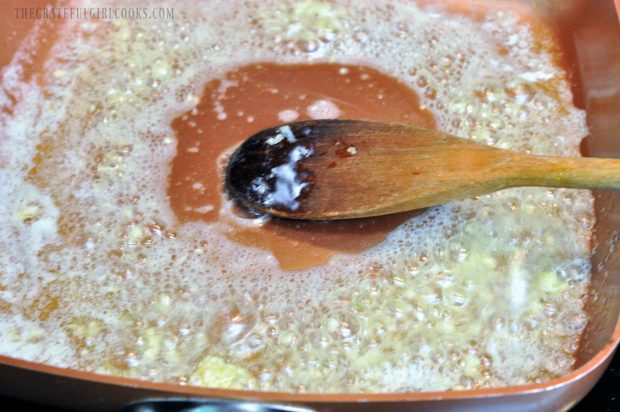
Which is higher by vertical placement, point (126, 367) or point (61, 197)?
point (61, 197)

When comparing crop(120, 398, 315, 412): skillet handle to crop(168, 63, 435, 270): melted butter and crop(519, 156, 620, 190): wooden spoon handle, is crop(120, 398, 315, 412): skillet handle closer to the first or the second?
crop(168, 63, 435, 270): melted butter

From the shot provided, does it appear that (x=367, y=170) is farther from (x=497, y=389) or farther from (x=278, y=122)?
(x=497, y=389)

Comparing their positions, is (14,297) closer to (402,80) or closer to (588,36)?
(402,80)

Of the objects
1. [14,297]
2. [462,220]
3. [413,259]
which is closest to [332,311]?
[413,259]

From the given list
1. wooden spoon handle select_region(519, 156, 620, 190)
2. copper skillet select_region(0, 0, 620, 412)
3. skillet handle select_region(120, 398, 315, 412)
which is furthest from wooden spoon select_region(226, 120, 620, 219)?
skillet handle select_region(120, 398, 315, 412)

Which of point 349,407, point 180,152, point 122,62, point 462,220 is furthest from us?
point 122,62

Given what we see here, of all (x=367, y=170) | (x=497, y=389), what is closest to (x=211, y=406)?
(x=497, y=389)

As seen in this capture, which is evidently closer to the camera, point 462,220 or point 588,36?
point 462,220
